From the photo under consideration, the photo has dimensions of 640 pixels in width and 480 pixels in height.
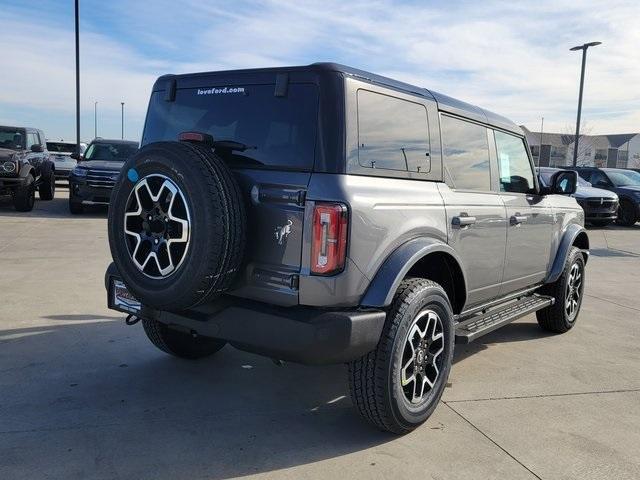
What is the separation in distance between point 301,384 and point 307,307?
1241 mm

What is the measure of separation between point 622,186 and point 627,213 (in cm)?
90

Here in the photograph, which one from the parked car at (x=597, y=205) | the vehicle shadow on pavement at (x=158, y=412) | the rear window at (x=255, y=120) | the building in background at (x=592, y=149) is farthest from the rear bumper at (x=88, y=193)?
the building in background at (x=592, y=149)

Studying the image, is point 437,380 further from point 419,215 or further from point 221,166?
point 221,166

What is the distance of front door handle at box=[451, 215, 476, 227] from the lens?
3615mm

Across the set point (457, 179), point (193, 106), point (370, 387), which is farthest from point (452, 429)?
point (193, 106)

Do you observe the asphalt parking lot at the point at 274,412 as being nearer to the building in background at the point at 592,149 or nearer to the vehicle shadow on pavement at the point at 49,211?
the vehicle shadow on pavement at the point at 49,211

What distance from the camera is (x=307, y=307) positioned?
291 centimetres

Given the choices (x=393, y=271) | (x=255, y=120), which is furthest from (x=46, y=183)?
(x=393, y=271)

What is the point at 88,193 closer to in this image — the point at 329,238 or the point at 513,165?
the point at 513,165

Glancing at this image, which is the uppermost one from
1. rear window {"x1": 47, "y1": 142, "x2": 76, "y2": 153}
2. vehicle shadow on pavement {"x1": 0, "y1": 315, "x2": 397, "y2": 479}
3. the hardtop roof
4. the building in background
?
the building in background

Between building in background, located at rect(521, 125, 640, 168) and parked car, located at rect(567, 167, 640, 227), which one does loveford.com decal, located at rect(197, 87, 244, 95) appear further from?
building in background, located at rect(521, 125, 640, 168)

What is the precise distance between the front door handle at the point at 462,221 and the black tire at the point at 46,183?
44.4 feet

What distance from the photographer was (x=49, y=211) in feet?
44.9

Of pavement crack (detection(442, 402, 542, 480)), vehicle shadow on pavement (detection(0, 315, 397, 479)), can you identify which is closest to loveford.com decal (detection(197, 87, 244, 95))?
vehicle shadow on pavement (detection(0, 315, 397, 479))
